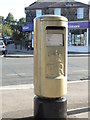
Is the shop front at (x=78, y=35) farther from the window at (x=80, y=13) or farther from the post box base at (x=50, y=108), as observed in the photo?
the post box base at (x=50, y=108)

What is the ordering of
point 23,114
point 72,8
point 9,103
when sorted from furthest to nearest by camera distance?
1. point 72,8
2. point 9,103
3. point 23,114

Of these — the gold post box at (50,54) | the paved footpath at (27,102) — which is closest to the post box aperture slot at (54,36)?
the gold post box at (50,54)

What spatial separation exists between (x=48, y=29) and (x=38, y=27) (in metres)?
0.18

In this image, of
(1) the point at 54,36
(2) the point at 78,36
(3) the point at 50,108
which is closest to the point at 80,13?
(2) the point at 78,36

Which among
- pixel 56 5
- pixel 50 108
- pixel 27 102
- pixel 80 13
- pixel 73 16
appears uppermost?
Answer: pixel 56 5

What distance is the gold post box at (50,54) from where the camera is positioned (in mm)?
4590

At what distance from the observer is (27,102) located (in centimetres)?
639

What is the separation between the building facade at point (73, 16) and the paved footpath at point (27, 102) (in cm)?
2609

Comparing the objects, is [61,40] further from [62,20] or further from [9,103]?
[9,103]

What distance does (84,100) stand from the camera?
6.61 m

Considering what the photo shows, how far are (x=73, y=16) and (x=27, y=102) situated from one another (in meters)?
34.8

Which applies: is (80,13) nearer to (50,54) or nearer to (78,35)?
(78,35)

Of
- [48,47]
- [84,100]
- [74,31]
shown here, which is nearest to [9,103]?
→ [84,100]

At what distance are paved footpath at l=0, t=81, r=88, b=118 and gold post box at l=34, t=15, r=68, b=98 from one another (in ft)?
3.04
